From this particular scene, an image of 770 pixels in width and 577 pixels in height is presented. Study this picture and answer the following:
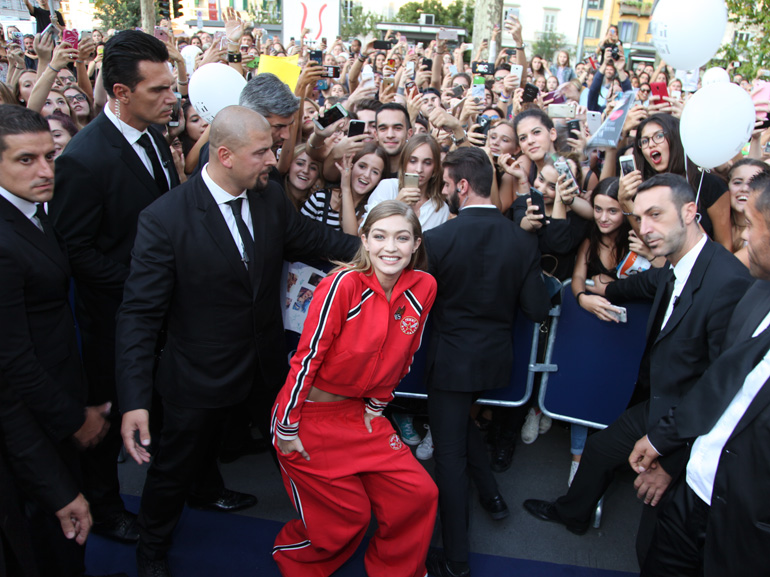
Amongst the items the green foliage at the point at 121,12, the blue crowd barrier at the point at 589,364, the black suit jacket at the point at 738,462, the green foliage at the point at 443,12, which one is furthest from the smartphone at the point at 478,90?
the green foliage at the point at 443,12

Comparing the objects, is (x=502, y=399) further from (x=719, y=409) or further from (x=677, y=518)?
(x=719, y=409)

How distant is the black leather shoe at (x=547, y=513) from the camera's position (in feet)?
10.7

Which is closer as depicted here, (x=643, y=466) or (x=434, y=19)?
(x=643, y=466)

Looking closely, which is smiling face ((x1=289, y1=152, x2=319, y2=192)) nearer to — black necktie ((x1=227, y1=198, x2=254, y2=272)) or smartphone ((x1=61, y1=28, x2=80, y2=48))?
black necktie ((x1=227, y1=198, x2=254, y2=272))

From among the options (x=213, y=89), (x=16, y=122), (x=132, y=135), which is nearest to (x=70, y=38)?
(x=213, y=89)

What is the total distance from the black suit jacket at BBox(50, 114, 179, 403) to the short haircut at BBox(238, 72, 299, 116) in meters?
0.72

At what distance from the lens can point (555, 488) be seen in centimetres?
367

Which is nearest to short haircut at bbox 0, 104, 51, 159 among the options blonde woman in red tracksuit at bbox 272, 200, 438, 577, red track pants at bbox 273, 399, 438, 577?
blonde woman in red tracksuit at bbox 272, 200, 438, 577

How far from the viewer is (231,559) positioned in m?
3.03

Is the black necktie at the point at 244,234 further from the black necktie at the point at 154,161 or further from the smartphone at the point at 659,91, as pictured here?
the smartphone at the point at 659,91

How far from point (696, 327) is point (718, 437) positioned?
0.61 m

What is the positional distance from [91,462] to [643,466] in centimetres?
277

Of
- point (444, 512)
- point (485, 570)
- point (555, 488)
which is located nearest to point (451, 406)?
point (444, 512)

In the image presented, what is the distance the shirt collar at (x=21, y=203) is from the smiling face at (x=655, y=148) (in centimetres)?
371
